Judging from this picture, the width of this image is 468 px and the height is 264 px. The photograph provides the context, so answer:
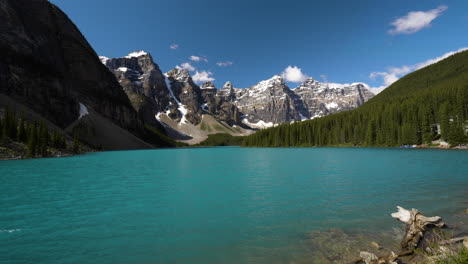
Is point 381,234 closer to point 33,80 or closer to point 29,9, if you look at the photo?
point 33,80

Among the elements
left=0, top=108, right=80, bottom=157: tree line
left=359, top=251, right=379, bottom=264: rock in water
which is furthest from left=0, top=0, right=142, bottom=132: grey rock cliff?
left=359, top=251, right=379, bottom=264: rock in water

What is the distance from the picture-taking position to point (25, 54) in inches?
4806

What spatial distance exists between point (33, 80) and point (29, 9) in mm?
59114

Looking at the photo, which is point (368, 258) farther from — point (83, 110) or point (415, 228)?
point (83, 110)

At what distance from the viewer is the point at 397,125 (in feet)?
324

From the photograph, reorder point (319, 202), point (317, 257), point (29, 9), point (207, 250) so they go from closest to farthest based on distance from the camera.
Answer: point (317, 257)
point (207, 250)
point (319, 202)
point (29, 9)

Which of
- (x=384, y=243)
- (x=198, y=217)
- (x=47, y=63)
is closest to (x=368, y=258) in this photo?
(x=384, y=243)

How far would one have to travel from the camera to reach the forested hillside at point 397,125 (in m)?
78.1

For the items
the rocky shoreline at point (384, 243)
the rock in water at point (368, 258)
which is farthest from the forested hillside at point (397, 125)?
the rock in water at point (368, 258)

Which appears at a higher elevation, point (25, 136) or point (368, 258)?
point (25, 136)

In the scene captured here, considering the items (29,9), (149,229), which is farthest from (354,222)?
(29,9)

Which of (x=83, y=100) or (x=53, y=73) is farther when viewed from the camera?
(x=83, y=100)

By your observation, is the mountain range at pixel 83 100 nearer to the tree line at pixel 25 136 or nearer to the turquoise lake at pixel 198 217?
the tree line at pixel 25 136

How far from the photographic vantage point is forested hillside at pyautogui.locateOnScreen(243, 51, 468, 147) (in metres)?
78.1
